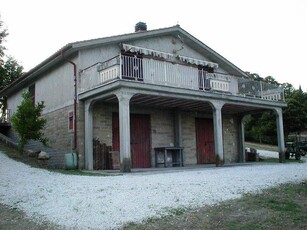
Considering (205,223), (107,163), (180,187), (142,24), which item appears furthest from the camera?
(142,24)

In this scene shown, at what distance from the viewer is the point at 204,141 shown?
1902cm

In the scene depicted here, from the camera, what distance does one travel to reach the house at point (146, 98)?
13531mm

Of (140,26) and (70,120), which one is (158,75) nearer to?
(70,120)

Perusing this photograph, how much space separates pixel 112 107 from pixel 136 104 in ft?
4.11

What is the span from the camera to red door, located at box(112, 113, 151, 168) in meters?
15.8

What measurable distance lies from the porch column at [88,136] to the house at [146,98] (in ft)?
0.13

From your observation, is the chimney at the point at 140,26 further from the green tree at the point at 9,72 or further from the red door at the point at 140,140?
the green tree at the point at 9,72

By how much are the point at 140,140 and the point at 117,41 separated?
4484 millimetres

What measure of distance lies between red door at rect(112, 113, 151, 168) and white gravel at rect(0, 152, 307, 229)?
5996 millimetres

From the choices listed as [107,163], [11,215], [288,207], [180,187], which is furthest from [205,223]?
→ [107,163]

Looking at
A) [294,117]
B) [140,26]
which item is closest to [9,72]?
[140,26]

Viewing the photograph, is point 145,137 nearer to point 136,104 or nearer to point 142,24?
point 136,104

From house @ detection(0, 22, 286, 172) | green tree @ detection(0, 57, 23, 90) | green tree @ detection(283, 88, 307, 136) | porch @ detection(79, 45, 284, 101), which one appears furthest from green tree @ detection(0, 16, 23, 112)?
green tree @ detection(283, 88, 307, 136)

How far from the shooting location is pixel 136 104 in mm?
15844
